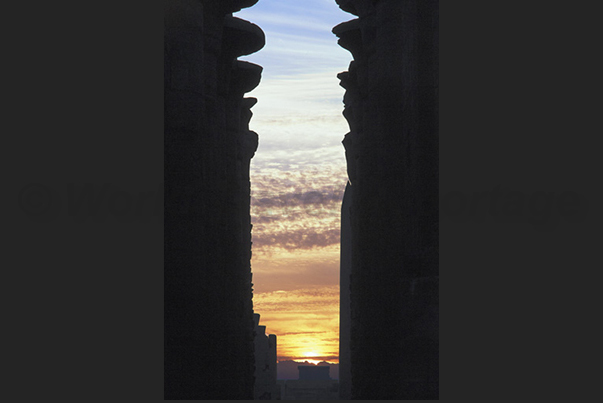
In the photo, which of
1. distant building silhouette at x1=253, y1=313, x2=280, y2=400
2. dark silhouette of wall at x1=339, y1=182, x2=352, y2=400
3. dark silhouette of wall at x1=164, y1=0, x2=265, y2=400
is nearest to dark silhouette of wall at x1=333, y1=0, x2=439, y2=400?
dark silhouette of wall at x1=164, y1=0, x2=265, y2=400

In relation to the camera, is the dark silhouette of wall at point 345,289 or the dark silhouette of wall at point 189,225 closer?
the dark silhouette of wall at point 189,225

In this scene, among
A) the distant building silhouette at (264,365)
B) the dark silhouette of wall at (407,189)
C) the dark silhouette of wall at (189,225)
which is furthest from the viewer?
the distant building silhouette at (264,365)

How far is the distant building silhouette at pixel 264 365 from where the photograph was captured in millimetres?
24575

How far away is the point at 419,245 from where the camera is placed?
864 centimetres

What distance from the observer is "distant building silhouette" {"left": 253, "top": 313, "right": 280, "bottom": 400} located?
80.6ft

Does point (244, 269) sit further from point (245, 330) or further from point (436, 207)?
point (436, 207)

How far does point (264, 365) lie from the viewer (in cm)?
2500

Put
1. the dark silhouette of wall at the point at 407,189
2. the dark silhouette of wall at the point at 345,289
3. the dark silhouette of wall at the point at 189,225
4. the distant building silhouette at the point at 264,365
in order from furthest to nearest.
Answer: the dark silhouette of wall at the point at 345,289, the distant building silhouette at the point at 264,365, the dark silhouette of wall at the point at 189,225, the dark silhouette of wall at the point at 407,189

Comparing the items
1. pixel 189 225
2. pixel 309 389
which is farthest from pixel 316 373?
pixel 189 225

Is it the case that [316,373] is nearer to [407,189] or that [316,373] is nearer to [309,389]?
[309,389]

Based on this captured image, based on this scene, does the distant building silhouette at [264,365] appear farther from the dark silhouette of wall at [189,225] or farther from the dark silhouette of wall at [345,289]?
the dark silhouette of wall at [189,225]

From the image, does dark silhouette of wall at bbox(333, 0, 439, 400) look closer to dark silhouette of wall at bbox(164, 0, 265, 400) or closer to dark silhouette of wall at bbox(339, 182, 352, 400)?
dark silhouette of wall at bbox(164, 0, 265, 400)

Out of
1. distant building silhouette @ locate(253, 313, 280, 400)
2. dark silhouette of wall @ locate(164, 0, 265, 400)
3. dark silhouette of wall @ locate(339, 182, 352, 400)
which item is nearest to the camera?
dark silhouette of wall @ locate(164, 0, 265, 400)

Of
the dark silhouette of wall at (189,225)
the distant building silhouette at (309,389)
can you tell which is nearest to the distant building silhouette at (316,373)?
the distant building silhouette at (309,389)
